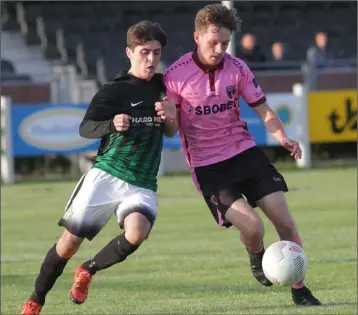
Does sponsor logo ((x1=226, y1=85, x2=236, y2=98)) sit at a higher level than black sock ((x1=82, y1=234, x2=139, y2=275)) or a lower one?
higher

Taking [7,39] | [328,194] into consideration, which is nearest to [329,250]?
[328,194]

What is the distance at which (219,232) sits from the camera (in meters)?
14.3

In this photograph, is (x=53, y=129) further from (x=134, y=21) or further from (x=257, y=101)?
(x=257, y=101)

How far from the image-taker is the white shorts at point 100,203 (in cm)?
755

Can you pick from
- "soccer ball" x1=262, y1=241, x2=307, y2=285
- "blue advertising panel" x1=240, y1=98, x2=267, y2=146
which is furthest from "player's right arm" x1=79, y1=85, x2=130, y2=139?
"blue advertising panel" x1=240, y1=98, x2=267, y2=146

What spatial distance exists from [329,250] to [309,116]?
1220cm

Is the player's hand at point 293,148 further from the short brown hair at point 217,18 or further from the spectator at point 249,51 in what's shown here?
the spectator at point 249,51

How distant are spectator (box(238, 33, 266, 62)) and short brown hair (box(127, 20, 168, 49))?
52.5 feet

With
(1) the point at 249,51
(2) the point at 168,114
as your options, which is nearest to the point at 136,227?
(2) the point at 168,114

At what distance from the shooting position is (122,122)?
7293 mm

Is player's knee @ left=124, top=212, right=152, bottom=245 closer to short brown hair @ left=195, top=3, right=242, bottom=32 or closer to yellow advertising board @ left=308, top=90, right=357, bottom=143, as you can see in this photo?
short brown hair @ left=195, top=3, right=242, bottom=32

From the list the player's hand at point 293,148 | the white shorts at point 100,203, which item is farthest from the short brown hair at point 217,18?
the white shorts at point 100,203

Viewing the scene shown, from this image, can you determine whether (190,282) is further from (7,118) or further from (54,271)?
(7,118)

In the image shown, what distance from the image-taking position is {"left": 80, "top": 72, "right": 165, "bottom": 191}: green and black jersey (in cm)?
759
